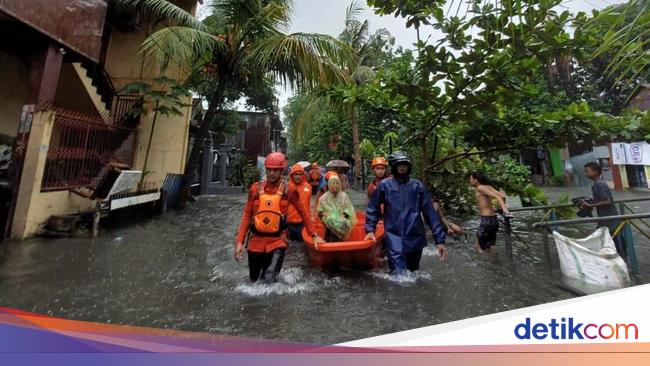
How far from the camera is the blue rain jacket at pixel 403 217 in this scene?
3.80 meters

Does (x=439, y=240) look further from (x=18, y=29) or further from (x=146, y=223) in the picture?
(x=18, y=29)

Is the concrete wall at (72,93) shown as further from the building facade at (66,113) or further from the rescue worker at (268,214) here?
the rescue worker at (268,214)

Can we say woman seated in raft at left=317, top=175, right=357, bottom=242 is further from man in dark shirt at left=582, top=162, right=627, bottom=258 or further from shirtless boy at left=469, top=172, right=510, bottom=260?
man in dark shirt at left=582, top=162, right=627, bottom=258

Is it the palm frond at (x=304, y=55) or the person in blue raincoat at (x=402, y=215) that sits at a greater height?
the palm frond at (x=304, y=55)

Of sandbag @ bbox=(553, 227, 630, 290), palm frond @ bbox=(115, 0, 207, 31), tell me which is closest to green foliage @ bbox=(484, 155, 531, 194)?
sandbag @ bbox=(553, 227, 630, 290)

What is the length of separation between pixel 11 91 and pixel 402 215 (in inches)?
422

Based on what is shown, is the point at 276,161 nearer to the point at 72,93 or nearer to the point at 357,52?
the point at 72,93

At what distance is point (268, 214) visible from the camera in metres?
3.46

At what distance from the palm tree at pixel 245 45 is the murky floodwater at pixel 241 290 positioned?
4.40m

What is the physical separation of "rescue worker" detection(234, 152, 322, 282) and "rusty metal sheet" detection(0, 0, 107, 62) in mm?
5152

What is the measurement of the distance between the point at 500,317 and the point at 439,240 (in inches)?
78.6

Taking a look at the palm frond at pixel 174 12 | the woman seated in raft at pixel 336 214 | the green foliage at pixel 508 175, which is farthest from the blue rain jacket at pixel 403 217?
the palm frond at pixel 174 12

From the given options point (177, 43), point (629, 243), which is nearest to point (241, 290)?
point (629, 243)

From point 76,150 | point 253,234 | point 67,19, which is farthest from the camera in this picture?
point 76,150
